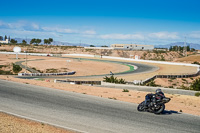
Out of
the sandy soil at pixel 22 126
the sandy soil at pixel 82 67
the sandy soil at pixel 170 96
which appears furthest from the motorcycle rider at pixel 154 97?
the sandy soil at pixel 82 67

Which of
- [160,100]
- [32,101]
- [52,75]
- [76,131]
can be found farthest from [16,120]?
[52,75]

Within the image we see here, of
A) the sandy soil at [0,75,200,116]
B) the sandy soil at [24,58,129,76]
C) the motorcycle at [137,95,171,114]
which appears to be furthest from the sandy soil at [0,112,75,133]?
the sandy soil at [24,58,129,76]

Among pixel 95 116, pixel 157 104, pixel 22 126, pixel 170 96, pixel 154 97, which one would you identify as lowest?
pixel 170 96

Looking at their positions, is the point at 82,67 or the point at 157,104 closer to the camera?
the point at 157,104

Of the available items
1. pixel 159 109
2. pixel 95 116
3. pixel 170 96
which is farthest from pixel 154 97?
pixel 170 96

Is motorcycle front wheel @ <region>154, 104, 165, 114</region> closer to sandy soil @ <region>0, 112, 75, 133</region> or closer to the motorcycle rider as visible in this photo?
the motorcycle rider

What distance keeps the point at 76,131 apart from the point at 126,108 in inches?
215

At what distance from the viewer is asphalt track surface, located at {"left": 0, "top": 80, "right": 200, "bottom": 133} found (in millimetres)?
10172

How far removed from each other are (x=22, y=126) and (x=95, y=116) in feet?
12.0

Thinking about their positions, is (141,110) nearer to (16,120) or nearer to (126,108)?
(126,108)

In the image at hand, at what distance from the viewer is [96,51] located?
165625mm

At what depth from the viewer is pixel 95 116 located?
11.8m

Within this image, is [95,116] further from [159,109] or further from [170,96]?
[170,96]

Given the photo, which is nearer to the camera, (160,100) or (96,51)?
(160,100)
